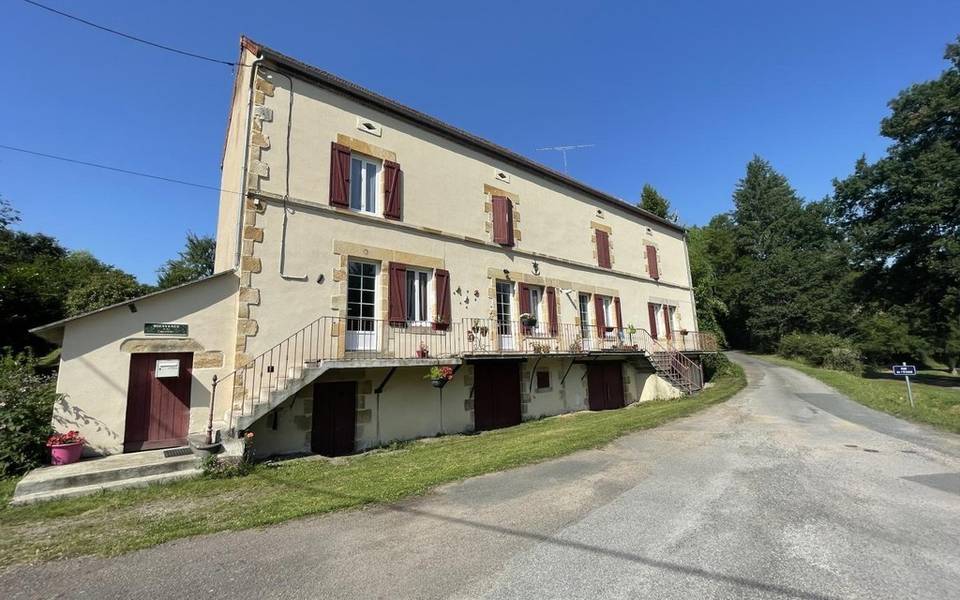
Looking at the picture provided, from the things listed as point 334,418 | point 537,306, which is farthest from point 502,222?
point 334,418

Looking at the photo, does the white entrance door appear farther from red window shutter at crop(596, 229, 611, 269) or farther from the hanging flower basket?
red window shutter at crop(596, 229, 611, 269)

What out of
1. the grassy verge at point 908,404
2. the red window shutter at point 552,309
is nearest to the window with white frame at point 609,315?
the red window shutter at point 552,309

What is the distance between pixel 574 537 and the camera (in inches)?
159

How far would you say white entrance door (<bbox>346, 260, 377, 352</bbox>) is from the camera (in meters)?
9.88

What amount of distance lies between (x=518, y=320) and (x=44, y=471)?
35.2ft

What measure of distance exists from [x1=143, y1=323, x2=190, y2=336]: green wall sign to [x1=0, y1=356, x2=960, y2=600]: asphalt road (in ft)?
16.1

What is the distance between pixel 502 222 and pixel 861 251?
2548cm

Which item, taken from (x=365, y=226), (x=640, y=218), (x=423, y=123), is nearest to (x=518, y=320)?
(x=365, y=226)

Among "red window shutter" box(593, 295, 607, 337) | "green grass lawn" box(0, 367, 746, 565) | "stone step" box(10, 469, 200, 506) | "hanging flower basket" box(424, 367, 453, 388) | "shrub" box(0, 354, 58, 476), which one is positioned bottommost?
"green grass lawn" box(0, 367, 746, 565)

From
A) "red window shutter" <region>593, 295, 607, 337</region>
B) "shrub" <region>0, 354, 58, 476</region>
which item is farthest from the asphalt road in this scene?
"red window shutter" <region>593, 295, 607, 337</region>

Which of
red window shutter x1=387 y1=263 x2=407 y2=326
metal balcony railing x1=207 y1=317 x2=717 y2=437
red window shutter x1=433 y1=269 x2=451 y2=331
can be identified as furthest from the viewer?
red window shutter x1=433 y1=269 x2=451 y2=331

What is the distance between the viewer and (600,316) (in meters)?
16.5

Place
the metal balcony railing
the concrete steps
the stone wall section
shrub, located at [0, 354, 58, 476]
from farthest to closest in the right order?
the stone wall section < the metal balcony railing < shrub, located at [0, 354, 58, 476] < the concrete steps

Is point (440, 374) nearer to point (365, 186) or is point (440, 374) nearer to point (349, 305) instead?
point (349, 305)
